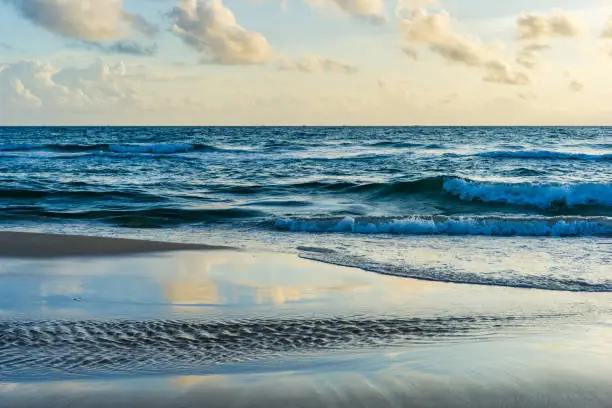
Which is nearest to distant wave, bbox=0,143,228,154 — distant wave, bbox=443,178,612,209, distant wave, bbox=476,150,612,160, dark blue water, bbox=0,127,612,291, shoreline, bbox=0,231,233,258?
dark blue water, bbox=0,127,612,291

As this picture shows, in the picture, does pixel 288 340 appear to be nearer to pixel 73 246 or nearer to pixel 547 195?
pixel 73 246

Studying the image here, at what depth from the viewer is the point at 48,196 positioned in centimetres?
2042

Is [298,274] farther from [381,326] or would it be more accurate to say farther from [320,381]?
[320,381]

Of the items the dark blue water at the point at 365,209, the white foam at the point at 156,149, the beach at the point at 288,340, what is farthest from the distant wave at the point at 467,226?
the white foam at the point at 156,149

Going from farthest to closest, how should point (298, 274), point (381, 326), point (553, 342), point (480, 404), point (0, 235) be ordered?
point (0, 235) < point (298, 274) < point (381, 326) < point (553, 342) < point (480, 404)

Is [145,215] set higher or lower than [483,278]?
lower

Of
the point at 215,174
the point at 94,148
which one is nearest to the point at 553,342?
the point at 215,174

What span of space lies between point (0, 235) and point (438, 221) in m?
8.01

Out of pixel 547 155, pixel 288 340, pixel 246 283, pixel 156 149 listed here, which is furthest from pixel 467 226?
pixel 156 149

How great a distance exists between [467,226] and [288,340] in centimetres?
823

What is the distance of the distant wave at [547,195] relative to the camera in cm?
1933

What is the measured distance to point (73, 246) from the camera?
35.0 ft

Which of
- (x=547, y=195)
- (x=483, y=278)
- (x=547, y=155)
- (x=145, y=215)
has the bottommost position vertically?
(x=145, y=215)

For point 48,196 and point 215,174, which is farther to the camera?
point 215,174
